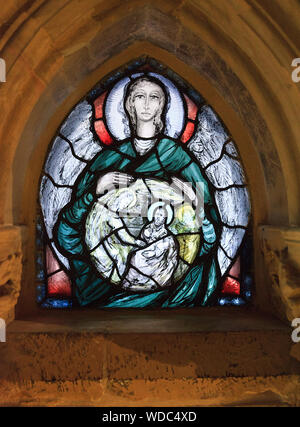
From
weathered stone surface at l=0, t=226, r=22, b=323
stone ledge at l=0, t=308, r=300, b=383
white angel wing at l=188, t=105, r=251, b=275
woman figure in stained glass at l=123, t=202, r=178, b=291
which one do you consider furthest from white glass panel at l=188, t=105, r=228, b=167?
weathered stone surface at l=0, t=226, r=22, b=323

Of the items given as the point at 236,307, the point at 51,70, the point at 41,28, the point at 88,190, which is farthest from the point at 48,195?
the point at 236,307

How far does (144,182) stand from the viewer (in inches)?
108

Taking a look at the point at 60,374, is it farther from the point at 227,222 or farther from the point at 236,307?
the point at 227,222

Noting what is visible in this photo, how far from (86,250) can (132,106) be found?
0.89 m

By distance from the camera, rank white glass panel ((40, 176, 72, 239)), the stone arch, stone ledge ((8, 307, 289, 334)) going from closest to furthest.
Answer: the stone arch → stone ledge ((8, 307, 289, 334)) → white glass panel ((40, 176, 72, 239))

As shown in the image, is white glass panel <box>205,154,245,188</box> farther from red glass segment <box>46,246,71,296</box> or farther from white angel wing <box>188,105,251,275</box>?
red glass segment <box>46,246,71,296</box>

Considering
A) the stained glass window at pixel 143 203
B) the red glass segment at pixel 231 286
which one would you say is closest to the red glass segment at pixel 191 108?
the stained glass window at pixel 143 203

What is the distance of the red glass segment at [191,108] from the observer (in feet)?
9.09

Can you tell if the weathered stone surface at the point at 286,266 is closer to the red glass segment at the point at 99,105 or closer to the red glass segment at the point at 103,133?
the red glass segment at the point at 103,133

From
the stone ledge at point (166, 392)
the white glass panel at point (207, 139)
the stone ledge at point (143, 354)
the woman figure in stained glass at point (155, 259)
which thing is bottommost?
the stone ledge at point (166, 392)

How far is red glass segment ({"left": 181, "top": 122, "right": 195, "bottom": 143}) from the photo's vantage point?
109 inches

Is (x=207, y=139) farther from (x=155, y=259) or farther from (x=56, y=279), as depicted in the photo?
(x=56, y=279)

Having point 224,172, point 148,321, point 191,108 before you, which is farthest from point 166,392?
point 191,108

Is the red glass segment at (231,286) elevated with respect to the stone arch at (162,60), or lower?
lower
